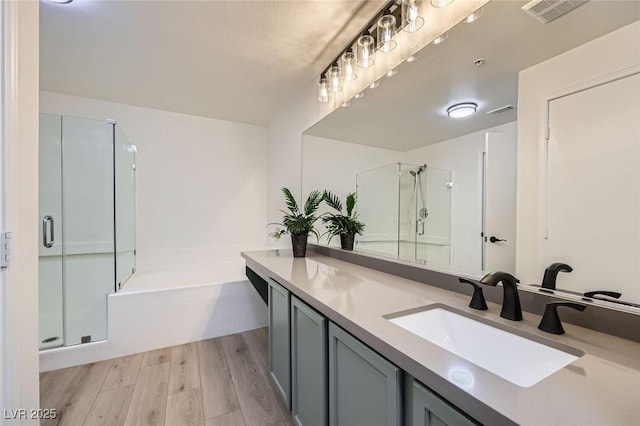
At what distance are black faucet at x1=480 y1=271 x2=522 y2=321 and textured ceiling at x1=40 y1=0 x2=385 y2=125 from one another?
4.95 feet

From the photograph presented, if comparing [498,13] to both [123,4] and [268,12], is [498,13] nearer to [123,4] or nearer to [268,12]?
[268,12]

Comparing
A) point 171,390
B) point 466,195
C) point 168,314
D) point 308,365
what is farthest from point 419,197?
point 168,314

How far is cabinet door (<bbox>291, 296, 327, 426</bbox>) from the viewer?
1.04 metres

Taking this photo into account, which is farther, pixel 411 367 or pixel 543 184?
pixel 543 184

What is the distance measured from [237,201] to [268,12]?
2.39 meters

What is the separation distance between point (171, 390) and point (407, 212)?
1884 millimetres

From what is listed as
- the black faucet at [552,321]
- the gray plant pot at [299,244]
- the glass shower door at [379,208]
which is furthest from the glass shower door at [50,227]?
the black faucet at [552,321]

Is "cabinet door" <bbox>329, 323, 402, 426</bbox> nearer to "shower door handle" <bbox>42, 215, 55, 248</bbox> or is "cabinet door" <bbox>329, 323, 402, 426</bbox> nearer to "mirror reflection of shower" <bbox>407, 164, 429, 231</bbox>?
"mirror reflection of shower" <bbox>407, 164, 429, 231</bbox>

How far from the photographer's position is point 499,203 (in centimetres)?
103

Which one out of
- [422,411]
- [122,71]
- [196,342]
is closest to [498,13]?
[422,411]

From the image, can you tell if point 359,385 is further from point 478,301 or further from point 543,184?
point 543,184

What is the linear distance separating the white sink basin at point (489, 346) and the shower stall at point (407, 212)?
367mm

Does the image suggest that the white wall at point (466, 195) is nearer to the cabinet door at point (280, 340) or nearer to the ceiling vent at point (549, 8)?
the ceiling vent at point (549, 8)

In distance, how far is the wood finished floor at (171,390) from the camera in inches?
57.3
